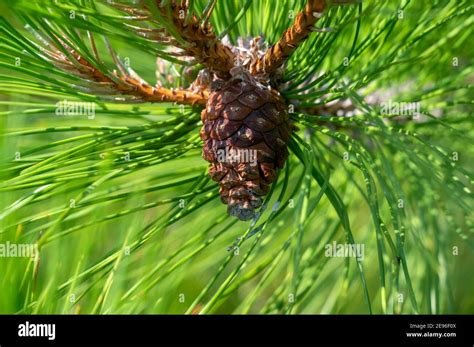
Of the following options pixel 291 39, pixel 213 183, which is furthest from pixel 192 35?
pixel 213 183

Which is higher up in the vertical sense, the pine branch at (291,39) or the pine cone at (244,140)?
the pine branch at (291,39)

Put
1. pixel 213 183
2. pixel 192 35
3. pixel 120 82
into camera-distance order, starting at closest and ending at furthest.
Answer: pixel 192 35 → pixel 120 82 → pixel 213 183

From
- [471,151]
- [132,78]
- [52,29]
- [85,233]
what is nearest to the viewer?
[85,233]

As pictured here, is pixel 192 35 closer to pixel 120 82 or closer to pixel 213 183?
pixel 120 82

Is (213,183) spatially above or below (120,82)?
below
